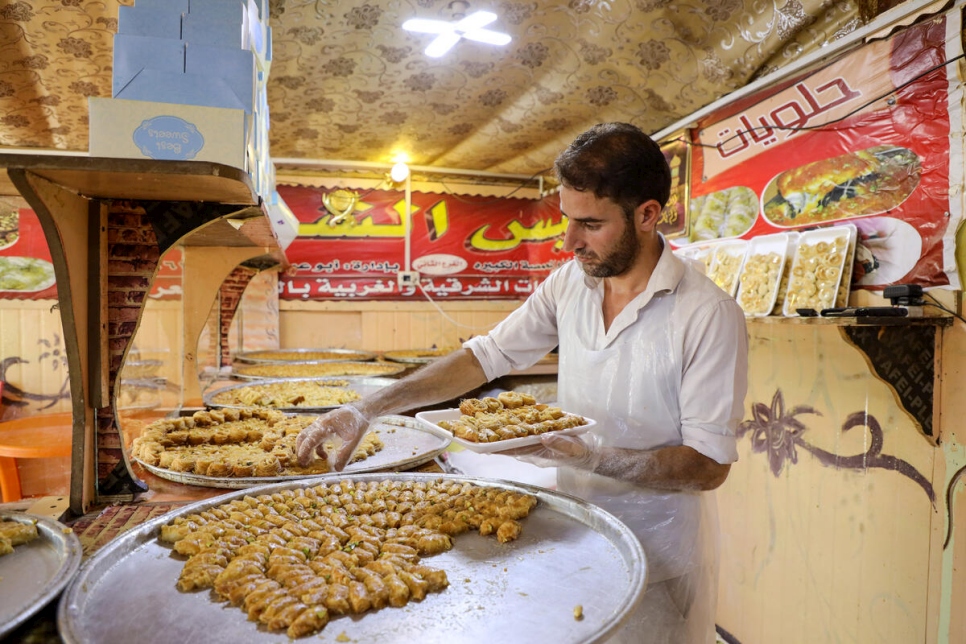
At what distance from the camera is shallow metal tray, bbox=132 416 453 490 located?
1.71 m

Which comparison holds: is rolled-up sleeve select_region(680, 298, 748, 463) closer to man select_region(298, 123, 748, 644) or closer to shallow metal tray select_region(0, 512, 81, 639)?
man select_region(298, 123, 748, 644)

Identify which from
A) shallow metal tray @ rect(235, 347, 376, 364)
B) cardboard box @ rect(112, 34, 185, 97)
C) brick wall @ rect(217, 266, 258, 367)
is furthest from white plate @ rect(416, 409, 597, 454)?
shallow metal tray @ rect(235, 347, 376, 364)

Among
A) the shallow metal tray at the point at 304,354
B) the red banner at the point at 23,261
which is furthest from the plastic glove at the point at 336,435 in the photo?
the red banner at the point at 23,261

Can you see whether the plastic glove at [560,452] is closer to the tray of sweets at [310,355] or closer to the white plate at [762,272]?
the white plate at [762,272]

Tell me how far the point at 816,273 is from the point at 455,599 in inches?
104

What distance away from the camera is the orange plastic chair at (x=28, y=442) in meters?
2.48

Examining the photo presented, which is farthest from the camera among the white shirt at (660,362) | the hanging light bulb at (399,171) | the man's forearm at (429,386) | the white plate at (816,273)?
the hanging light bulb at (399,171)

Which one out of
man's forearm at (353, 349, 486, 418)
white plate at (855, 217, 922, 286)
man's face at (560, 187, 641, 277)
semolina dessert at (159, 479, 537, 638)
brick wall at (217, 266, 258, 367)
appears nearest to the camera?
semolina dessert at (159, 479, 537, 638)

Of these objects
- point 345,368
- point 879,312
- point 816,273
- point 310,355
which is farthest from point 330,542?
point 310,355

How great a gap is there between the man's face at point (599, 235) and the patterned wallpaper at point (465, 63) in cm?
207

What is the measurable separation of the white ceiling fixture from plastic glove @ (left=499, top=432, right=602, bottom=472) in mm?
2634

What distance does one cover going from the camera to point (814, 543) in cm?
307

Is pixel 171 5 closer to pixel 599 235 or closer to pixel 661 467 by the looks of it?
pixel 599 235

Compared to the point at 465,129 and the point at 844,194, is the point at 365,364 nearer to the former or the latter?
the point at 465,129
